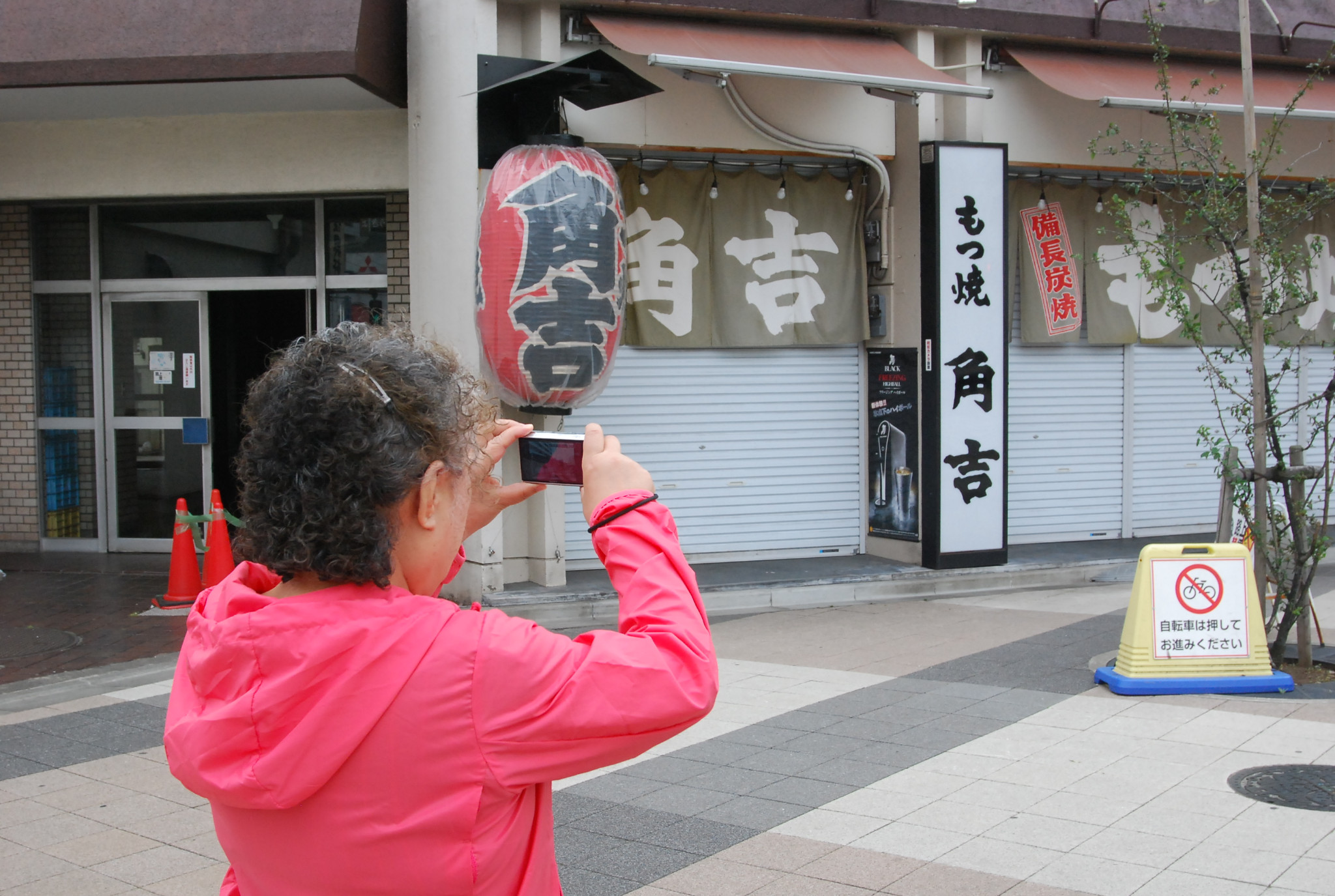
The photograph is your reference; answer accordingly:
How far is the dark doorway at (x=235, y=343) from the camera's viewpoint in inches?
456

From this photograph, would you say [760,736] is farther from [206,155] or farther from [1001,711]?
[206,155]

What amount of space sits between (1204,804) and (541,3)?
7381 mm

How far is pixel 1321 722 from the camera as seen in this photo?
613 centimetres

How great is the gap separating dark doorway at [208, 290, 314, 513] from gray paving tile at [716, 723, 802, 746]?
23.2ft

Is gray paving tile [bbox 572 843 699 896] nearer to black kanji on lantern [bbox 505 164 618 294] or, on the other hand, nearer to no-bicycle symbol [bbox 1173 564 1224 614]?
no-bicycle symbol [bbox 1173 564 1224 614]

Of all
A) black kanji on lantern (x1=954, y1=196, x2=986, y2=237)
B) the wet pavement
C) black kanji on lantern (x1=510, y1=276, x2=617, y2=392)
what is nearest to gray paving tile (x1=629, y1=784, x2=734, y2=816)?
black kanji on lantern (x1=510, y1=276, x2=617, y2=392)

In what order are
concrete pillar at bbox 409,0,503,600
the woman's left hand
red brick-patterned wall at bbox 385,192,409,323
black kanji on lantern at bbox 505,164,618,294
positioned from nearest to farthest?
the woman's left hand → black kanji on lantern at bbox 505,164,618,294 → concrete pillar at bbox 409,0,503,600 → red brick-patterned wall at bbox 385,192,409,323

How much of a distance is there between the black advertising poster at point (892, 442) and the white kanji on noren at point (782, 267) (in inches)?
33.1

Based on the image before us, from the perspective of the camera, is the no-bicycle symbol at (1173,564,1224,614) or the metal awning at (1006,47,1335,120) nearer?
the no-bicycle symbol at (1173,564,1224,614)

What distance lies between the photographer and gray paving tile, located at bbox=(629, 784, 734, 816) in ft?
16.7

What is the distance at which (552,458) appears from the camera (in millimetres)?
2018

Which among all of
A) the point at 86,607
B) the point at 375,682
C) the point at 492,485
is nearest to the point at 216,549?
the point at 86,607

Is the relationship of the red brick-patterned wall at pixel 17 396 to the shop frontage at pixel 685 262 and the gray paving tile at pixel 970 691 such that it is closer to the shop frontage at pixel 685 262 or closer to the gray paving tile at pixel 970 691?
the shop frontage at pixel 685 262

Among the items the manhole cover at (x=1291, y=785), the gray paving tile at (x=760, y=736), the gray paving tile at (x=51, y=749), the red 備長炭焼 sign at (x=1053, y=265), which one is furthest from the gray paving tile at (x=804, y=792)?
the red 備長炭焼 sign at (x=1053, y=265)
